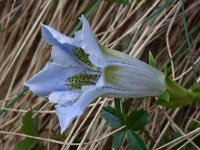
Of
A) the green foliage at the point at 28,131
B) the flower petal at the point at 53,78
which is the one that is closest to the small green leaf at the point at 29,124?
the green foliage at the point at 28,131

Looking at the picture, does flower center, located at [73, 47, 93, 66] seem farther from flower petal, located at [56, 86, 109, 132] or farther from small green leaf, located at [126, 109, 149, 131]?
small green leaf, located at [126, 109, 149, 131]

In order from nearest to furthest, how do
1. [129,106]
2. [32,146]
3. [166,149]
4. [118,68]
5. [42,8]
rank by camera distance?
[118,68], [166,149], [32,146], [129,106], [42,8]

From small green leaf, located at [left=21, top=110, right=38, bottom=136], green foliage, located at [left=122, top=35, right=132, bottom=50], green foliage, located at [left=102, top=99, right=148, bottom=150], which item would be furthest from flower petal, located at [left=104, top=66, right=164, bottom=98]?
green foliage, located at [left=122, top=35, right=132, bottom=50]

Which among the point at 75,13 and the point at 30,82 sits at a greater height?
the point at 75,13

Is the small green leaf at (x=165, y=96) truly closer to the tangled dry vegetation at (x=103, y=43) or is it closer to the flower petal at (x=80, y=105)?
the flower petal at (x=80, y=105)

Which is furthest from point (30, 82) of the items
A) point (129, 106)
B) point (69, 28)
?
point (69, 28)

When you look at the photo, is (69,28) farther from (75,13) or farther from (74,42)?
(74,42)
